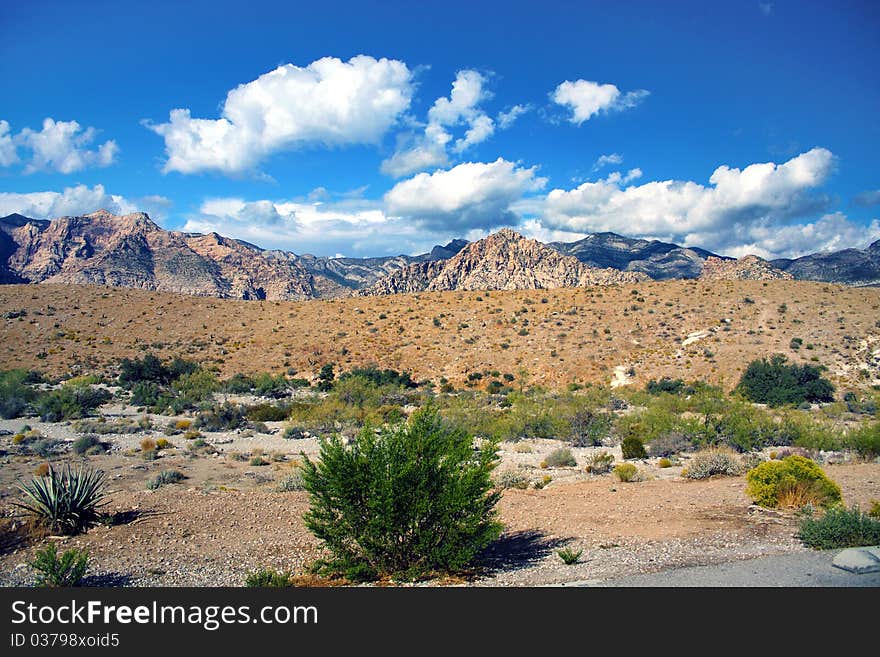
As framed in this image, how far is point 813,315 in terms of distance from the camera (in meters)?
49.6

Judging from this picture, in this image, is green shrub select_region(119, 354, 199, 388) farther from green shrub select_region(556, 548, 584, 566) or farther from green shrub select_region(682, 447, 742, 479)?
green shrub select_region(556, 548, 584, 566)

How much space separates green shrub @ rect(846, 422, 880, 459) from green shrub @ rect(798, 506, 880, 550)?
13333 mm

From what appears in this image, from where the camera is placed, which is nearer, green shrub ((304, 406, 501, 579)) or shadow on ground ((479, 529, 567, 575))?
green shrub ((304, 406, 501, 579))

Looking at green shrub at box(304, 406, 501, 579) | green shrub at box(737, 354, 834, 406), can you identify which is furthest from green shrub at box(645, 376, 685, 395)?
green shrub at box(304, 406, 501, 579)

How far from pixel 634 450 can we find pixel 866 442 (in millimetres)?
8207

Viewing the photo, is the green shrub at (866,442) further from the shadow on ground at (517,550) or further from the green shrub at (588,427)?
the shadow on ground at (517,550)

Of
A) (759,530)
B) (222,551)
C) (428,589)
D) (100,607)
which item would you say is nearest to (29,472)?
(222,551)

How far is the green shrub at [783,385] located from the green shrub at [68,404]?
41969mm

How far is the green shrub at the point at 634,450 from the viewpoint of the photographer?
21297 millimetres

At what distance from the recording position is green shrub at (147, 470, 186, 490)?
1594 centimetres

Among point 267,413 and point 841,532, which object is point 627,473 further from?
point 267,413

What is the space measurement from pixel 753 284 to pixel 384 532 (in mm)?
63403

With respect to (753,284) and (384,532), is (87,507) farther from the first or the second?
(753,284)

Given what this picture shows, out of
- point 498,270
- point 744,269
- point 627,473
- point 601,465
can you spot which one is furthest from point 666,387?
point 498,270
